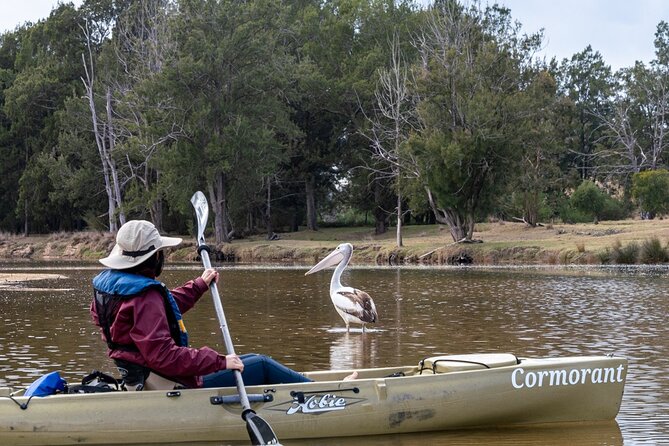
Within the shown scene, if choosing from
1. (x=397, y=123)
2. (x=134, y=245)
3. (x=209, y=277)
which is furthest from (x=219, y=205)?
(x=134, y=245)

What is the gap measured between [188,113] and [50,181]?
1590 cm

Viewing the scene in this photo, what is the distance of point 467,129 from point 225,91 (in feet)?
48.5

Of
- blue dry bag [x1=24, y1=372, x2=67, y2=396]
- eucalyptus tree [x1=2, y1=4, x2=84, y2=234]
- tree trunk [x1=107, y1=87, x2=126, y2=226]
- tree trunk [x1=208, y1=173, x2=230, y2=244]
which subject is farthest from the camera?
eucalyptus tree [x1=2, y1=4, x2=84, y2=234]

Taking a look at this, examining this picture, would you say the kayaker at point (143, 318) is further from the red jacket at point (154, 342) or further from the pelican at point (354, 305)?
the pelican at point (354, 305)

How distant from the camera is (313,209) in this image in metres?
60.3

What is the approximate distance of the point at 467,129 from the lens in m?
43.2

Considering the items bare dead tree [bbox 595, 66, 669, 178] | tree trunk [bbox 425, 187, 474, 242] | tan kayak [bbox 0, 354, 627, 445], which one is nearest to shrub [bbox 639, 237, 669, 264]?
tree trunk [bbox 425, 187, 474, 242]

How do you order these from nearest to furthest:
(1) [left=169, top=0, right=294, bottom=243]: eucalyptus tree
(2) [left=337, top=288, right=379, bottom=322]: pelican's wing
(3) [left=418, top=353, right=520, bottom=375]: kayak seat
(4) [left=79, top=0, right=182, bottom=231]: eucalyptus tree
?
(3) [left=418, top=353, right=520, bottom=375]: kayak seat < (2) [left=337, top=288, right=379, bottom=322]: pelican's wing < (1) [left=169, top=0, right=294, bottom=243]: eucalyptus tree < (4) [left=79, top=0, right=182, bottom=231]: eucalyptus tree

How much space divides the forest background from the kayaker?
3515cm

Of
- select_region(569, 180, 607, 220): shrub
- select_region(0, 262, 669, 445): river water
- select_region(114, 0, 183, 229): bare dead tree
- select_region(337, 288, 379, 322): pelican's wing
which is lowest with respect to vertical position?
select_region(0, 262, 669, 445): river water

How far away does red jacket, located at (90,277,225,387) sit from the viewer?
7516 millimetres

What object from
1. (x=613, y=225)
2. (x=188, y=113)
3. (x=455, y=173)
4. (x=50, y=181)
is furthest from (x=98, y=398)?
(x=50, y=181)

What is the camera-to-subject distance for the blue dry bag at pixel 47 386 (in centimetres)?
810

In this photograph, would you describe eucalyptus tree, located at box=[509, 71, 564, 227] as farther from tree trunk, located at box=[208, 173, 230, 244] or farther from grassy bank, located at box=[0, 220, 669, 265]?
tree trunk, located at box=[208, 173, 230, 244]
